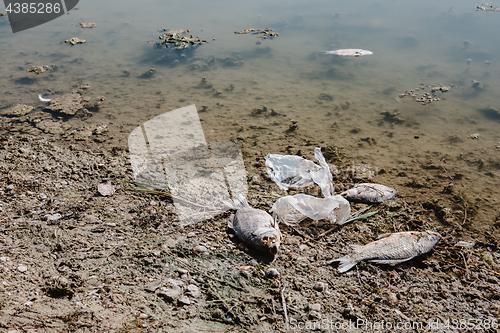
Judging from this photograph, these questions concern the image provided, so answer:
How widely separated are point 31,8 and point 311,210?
13018 millimetres

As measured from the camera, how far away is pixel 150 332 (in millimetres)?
1803

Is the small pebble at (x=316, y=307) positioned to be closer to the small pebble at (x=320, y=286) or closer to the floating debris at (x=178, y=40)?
the small pebble at (x=320, y=286)

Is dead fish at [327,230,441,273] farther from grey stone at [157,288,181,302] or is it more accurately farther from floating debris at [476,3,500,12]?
floating debris at [476,3,500,12]

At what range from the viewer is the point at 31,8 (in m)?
10.4

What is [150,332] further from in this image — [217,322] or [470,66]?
[470,66]

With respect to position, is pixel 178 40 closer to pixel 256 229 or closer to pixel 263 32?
pixel 263 32

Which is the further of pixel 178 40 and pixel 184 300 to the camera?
pixel 178 40

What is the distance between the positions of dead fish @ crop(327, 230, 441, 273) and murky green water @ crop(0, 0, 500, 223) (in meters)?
1.58

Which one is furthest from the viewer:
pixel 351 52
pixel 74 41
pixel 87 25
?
pixel 87 25

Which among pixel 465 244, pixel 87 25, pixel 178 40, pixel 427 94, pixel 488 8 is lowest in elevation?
pixel 465 244

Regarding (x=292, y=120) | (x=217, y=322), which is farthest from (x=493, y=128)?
(x=217, y=322)

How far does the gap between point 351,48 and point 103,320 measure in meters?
8.34

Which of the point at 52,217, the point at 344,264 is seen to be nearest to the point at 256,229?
the point at 344,264

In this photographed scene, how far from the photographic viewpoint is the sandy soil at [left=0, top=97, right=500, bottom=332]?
1.95 meters
